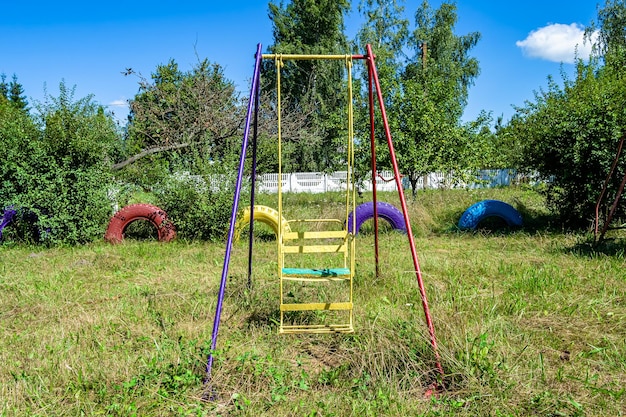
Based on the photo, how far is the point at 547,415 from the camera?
266 cm

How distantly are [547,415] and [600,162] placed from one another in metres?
6.49

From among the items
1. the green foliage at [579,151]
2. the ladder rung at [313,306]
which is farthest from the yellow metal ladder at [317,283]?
the green foliage at [579,151]

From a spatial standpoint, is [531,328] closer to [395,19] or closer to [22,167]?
[22,167]

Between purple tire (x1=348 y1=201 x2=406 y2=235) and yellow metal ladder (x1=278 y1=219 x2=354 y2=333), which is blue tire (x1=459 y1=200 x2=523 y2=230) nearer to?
purple tire (x1=348 y1=201 x2=406 y2=235)

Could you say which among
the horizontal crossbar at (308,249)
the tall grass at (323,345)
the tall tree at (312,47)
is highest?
the tall tree at (312,47)

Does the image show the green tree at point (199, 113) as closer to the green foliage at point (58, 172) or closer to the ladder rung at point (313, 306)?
the green foliage at point (58, 172)

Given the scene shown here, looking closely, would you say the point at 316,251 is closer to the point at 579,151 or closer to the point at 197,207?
the point at 197,207

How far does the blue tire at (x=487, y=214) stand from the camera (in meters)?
8.84

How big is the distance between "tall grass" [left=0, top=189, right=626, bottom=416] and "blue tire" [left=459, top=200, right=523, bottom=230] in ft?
9.06

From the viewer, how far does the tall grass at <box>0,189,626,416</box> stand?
280 centimetres

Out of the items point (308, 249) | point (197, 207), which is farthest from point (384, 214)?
point (308, 249)

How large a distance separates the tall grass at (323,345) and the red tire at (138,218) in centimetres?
214

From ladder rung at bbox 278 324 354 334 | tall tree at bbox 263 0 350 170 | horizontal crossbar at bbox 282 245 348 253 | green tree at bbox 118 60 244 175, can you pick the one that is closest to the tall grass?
ladder rung at bbox 278 324 354 334

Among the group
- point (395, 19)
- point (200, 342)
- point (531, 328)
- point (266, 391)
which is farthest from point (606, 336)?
point (395, 19)
